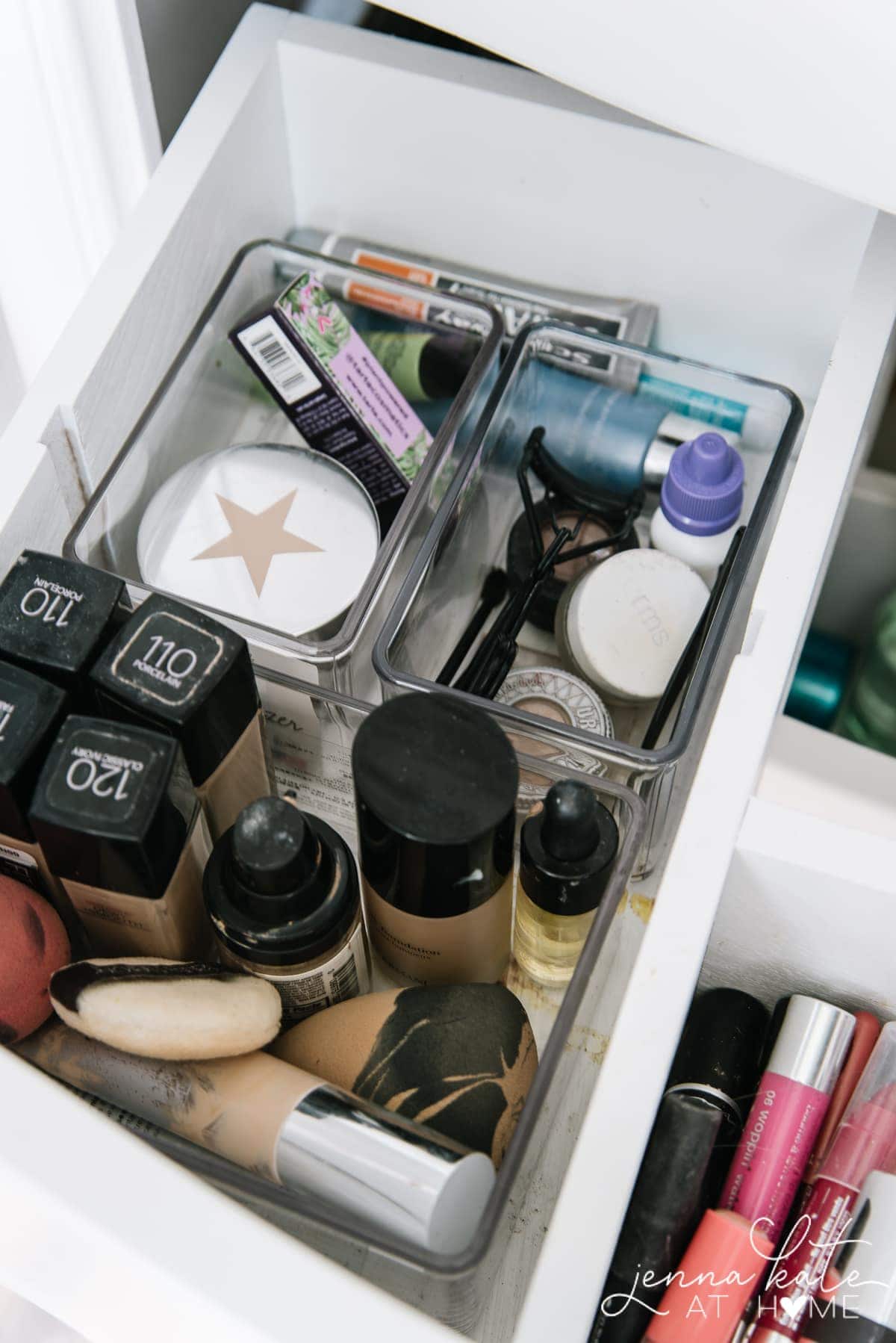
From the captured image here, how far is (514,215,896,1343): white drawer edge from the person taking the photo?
1.13 ft

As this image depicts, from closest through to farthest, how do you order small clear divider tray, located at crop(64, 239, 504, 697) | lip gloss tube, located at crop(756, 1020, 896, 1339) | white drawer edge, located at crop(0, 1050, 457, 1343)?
white drawer edge, located at crop(0, 1050, 457, 1343)
lip gloss tube, located at crop(756, 1020, 896, 1339)
small clear divider tray, located at crop(64, 239, 504, 697)

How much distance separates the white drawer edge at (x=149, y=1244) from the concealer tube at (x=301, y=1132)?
0.04 meters

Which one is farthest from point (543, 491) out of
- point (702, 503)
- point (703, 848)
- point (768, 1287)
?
point (768, 1287)

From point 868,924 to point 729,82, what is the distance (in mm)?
296

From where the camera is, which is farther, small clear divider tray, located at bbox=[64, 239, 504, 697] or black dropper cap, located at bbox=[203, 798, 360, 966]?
small clear divider tray, located at bbox=[64, 239, 504, 697]

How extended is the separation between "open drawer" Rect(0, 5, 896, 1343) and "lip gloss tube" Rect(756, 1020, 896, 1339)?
8 cm

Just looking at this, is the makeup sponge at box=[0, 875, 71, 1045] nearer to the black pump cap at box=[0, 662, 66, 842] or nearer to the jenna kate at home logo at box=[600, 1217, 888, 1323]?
the black pump cap at box=[0, 662, 66, 842]

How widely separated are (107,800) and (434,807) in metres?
0.10

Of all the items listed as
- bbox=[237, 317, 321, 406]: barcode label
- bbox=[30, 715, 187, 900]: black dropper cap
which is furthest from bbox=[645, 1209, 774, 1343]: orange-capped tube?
bbox=[237, 317, 321, 406]: barcode label

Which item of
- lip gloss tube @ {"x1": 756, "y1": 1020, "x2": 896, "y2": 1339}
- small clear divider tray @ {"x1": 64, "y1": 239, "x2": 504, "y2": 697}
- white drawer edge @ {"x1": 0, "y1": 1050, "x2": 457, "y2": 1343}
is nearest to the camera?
white drawer edge @ {"x1": 0, "y1": 1050, "x2": 457, "y2": 1343}

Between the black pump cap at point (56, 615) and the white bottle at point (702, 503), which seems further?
the white bottle at point (702, 503)

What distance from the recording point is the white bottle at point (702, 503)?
55 cm

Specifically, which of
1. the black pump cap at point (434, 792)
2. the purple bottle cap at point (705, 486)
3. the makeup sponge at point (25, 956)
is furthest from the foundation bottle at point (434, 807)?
the purple bottle cap at point (705, 486)

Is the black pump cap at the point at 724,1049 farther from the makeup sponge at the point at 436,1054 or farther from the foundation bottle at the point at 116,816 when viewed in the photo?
the foundation bottle at the point at 116,816
